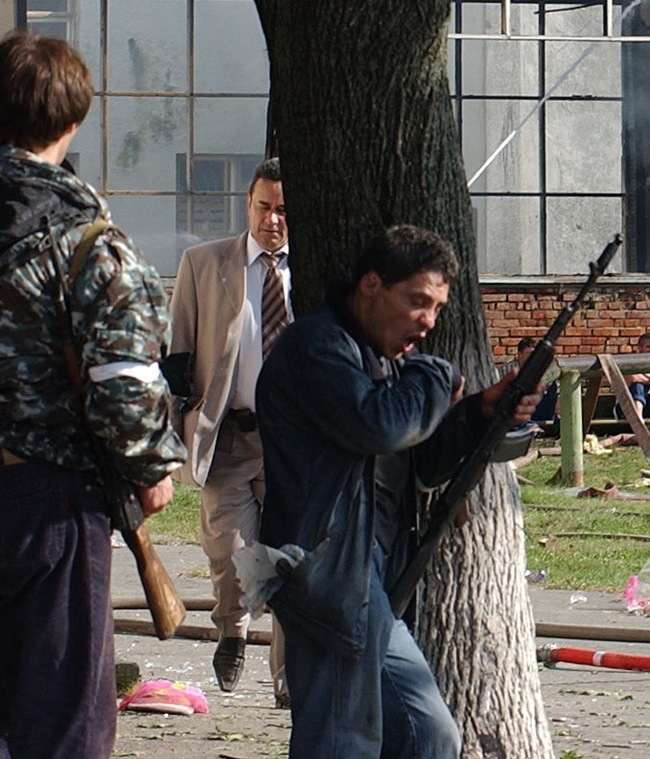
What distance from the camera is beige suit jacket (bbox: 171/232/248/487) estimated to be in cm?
634

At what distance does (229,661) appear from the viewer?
6.42 m

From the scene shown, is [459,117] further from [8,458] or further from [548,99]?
[8,458]

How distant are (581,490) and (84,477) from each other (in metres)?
10.4

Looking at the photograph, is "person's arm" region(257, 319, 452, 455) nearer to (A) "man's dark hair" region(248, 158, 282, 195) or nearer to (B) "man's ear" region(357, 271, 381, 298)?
(B) "man's ear" region(357, 271, 381, 298)

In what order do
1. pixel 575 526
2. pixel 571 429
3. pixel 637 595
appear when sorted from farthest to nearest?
Answer: pixel 571 429 < pixel 575 526 < pixel 637 595

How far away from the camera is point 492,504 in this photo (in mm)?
5020

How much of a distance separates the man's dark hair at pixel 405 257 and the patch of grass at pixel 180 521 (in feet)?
22.9

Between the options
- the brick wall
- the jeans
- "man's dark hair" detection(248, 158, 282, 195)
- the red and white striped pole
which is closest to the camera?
the jeans

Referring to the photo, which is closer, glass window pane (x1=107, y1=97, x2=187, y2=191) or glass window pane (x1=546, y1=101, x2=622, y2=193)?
glass window pane (x1=107, y1=97, x2=187, y2=191)

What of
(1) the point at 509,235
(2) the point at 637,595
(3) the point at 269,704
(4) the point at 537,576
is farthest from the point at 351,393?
(1) the point at 509,235

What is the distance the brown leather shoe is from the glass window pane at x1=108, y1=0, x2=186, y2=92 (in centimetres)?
1174

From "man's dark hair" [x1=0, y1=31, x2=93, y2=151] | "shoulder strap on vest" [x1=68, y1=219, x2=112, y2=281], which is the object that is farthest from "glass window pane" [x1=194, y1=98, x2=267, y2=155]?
"shoulder strap on vest" [x1=68, y1=219, x2=112, y2=281]

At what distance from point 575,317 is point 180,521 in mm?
7463

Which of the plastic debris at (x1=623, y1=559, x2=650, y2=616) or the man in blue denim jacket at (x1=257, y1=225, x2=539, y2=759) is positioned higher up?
the man in blue denim jacket at (x1=257, y1=225, x2=539, y2=759)
